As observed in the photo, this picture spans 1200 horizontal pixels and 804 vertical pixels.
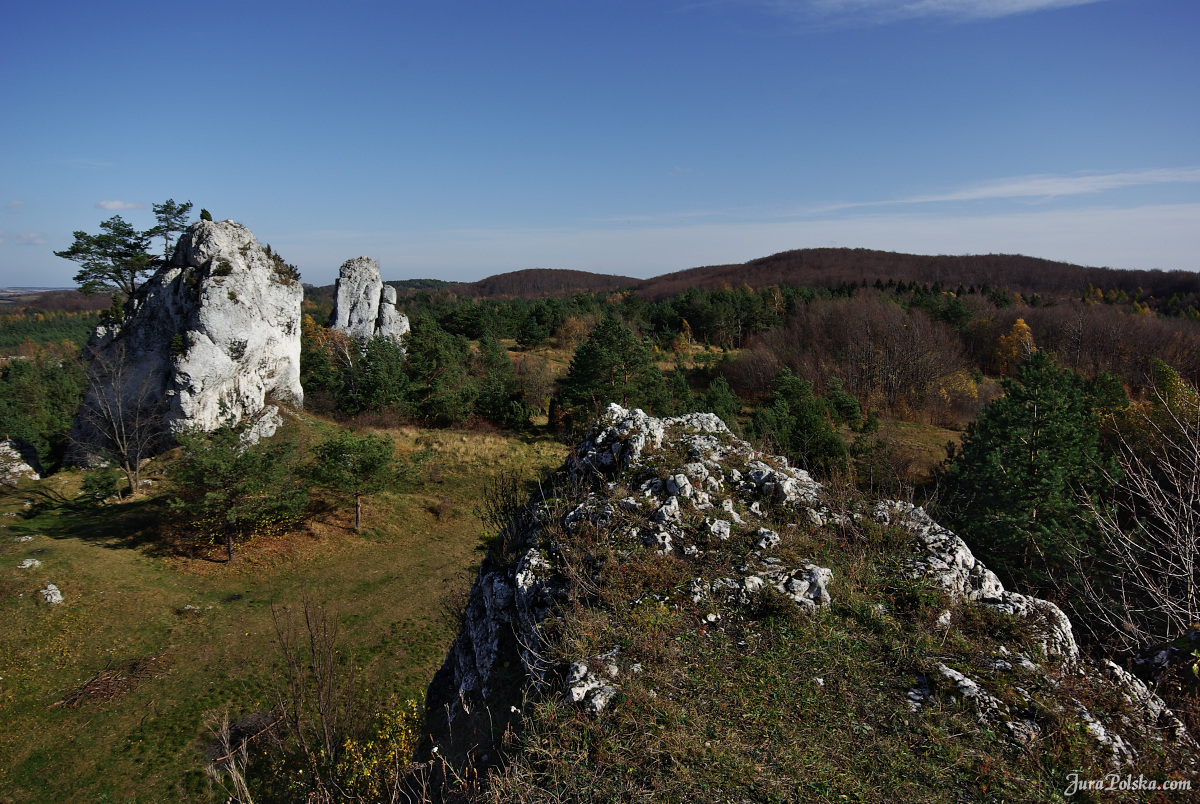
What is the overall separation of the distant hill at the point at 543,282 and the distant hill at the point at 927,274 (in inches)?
1519

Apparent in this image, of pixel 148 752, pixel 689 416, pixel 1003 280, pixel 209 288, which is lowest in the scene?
pixel 148 752

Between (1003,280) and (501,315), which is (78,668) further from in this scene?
(1003,280)

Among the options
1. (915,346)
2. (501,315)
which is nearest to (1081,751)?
(915,346)

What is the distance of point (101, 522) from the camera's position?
60.5 ft

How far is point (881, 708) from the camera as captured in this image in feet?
15.0

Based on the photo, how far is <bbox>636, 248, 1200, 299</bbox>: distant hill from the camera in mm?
86188

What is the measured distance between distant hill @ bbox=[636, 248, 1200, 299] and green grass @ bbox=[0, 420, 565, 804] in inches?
3299

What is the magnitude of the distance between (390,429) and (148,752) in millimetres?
22639

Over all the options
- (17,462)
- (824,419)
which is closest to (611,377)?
(824,419)

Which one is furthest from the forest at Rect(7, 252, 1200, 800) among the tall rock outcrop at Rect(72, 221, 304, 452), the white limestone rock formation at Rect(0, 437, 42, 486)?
the tall rock outcrop at Rect(72, 221, 304, 452)

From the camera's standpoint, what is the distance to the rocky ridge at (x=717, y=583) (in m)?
4.55

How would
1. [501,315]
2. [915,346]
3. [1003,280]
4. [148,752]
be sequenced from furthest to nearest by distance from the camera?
[1003,280] < [501,315] < [915,346] < [148,752]

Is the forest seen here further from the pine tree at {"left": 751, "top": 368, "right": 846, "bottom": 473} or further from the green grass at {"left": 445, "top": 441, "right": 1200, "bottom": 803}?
the green grass at {"left": 445, "top": 441, "right": 1200, "bottom": 803}

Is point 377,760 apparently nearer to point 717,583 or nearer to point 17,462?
point 717,583
